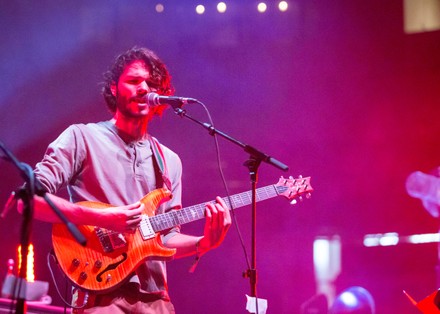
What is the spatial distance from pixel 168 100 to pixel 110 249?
93 centimetres

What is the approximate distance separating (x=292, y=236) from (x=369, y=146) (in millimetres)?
1503

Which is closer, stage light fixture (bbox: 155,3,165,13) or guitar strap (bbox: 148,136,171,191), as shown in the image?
guitar strap (bbox: 148,136,171,191)

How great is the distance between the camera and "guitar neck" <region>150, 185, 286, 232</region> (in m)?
3.64

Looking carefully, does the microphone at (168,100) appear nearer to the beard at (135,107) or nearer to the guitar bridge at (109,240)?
the beard at (135,107)

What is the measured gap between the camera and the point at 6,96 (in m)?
6.52

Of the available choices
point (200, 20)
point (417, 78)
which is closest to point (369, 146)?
point (417, 78)

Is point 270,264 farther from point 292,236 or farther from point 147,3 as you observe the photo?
point 147,3

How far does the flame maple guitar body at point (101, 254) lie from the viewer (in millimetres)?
3307

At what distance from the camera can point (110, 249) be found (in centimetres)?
343

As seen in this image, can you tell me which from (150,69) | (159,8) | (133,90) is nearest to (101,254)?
(133,90)

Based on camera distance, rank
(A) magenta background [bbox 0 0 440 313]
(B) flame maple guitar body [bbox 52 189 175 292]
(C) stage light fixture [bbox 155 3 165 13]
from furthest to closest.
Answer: (C) stage light fixture [bbox 155 3 165 13], (A) magenta background [bbox 0 0 440 313], (B) flame maple guitar body [bbox 52 189 175 292]

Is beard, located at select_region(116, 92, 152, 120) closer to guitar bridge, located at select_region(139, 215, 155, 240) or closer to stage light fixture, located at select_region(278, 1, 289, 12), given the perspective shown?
guitar bridge, located at select_region(139, 215, 155, 240)

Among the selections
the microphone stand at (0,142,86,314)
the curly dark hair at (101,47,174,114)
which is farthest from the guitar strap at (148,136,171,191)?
the microphone stand at (0,142,86,314)

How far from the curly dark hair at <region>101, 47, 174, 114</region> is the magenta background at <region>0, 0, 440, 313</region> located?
2.79 m
